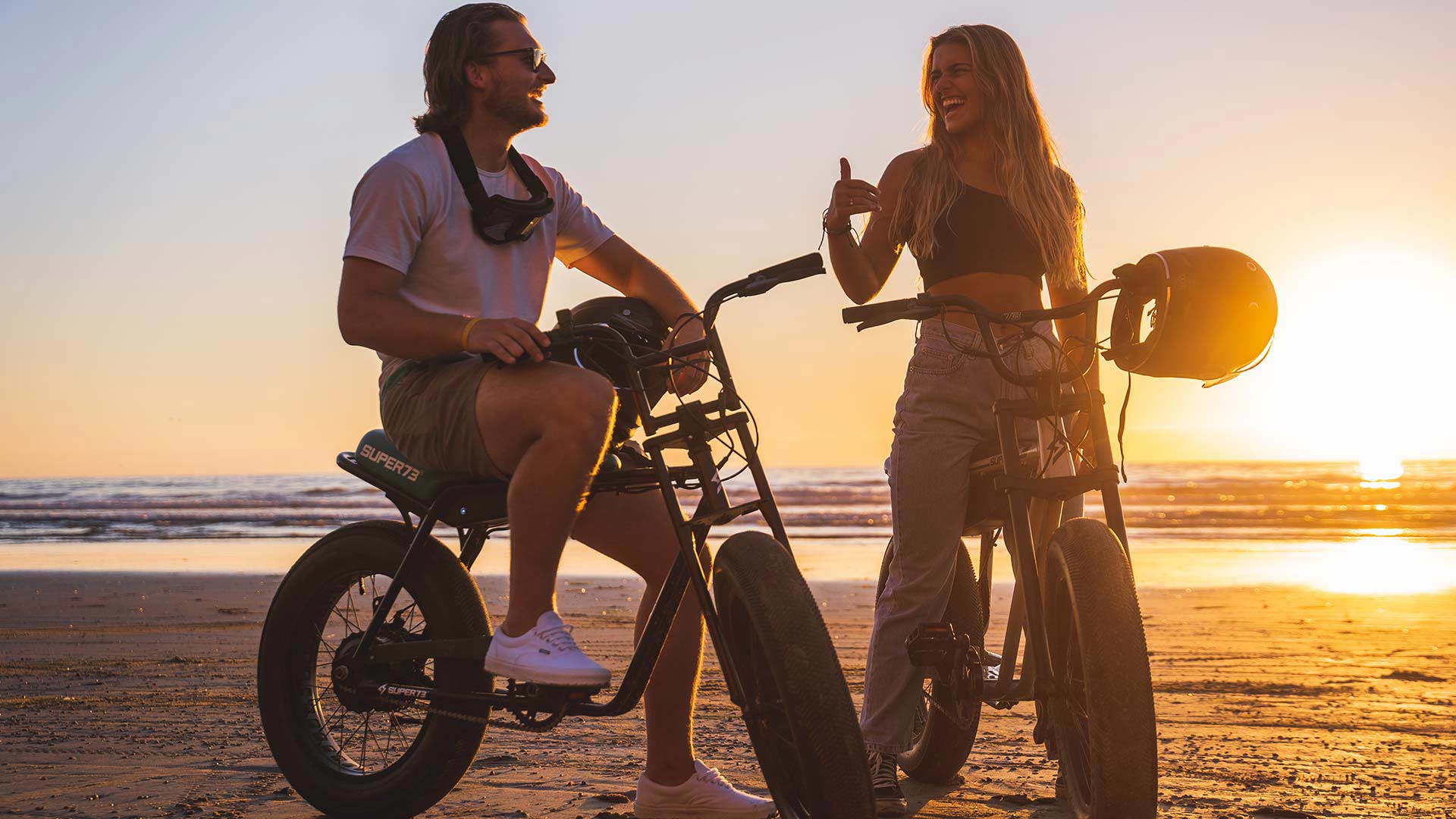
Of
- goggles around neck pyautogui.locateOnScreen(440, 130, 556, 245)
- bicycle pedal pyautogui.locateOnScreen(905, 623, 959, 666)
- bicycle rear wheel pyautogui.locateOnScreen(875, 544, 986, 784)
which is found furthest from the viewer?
bicycle rear wheel pyautogui.locateOnScreen(875, 544, 986, 784)

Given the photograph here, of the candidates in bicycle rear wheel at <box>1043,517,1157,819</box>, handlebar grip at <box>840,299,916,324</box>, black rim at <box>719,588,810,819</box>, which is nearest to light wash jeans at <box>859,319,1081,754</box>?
handlebar grip at <box>840,299,916,324</box>

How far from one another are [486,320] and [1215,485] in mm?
30230

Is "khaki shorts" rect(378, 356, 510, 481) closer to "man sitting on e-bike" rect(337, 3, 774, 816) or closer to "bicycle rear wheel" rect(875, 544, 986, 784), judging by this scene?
"man sitting on e-bike" rect(337, 3, 774, 816)

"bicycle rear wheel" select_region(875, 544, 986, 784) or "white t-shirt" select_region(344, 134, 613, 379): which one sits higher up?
"white t-shirt" select_region(344, 134, 613, 379)

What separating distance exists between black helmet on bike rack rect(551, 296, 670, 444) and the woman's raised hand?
63 cm

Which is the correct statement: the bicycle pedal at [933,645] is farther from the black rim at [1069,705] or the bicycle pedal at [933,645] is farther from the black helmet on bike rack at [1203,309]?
the black helmet on bike rack at [1203,309]

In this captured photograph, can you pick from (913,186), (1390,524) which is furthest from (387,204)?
(1390,524)

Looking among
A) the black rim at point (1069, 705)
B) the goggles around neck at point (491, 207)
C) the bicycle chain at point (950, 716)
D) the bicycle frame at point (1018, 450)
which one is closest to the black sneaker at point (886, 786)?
the bicycle chain at point (950, 716)

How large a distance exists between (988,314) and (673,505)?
3.10ft

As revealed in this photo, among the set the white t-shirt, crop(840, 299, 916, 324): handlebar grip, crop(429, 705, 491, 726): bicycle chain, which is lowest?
crop(429, 705, 491, 726): bicycle chain

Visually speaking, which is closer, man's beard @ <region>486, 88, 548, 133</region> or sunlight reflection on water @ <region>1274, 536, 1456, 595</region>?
man's beard @ <region>486, 88, 548, 133</region>

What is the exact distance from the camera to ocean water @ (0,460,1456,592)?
42.6 feet

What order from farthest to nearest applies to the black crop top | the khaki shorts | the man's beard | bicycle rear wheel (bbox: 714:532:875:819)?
the black crop top
the man's beard
the khaki shorts
bicycle rear wheel (bbox: 714:532:875:819)

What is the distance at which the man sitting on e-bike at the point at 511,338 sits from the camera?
2.86m
